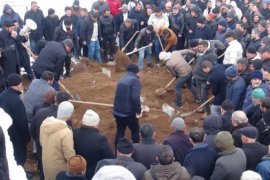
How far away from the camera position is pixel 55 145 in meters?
6.81

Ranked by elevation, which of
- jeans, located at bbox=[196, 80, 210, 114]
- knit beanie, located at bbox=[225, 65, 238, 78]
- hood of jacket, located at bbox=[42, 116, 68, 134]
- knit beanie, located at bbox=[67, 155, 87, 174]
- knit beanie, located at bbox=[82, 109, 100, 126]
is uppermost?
knit beanie, located at bbox=[225, 65, 238, 78]

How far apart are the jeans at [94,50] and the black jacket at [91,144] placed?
7.49 metres

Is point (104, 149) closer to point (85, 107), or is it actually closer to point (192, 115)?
point (85, 107)

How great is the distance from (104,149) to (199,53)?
5.12m

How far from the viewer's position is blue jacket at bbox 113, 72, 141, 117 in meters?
8.69

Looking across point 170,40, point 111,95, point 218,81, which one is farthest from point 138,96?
point 170,40

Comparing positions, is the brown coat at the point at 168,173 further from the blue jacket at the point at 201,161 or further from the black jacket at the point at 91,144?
the black jacket at the point at 91,144

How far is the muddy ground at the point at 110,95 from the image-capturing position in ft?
33.6

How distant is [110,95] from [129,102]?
2886 mm

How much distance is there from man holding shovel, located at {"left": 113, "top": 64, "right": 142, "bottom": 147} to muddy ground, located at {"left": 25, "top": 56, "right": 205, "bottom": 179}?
0.66 m

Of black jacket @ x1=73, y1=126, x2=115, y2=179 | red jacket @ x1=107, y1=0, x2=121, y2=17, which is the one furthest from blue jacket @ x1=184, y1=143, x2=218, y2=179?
red jacket @ x1=107, y1=0, x2=121, y2=17

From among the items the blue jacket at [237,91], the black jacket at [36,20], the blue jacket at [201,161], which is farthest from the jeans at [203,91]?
the black jacket at [36,20]

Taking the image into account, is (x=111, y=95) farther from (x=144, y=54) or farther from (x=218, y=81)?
(x=144, y=54)

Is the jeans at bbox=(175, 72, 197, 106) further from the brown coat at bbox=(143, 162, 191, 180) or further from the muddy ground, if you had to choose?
the brown coat at bbox=(143, 162, 191, 180)
